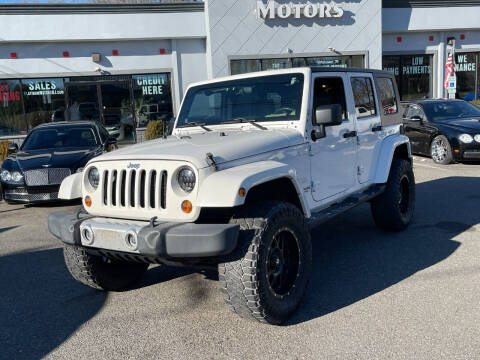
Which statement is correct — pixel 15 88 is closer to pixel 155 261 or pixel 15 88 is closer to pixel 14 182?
pixel 14 182

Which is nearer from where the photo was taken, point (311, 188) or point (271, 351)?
point (271, 351)

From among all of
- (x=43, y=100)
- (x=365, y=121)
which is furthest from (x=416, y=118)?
(x=43, y=100)

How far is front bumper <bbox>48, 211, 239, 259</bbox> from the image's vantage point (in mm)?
2934

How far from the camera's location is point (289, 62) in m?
17.4

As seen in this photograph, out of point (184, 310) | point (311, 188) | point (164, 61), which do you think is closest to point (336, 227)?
point (311, 188)

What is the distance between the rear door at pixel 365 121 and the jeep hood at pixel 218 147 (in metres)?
1.27

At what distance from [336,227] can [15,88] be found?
14344 mm

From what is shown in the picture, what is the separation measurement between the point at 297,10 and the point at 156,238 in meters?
15.5

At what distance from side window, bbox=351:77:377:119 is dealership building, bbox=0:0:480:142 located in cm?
1180

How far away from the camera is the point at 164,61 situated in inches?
679

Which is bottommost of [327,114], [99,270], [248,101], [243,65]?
[99,270]

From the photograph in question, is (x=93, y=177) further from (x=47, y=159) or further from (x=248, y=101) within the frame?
(x=47, y=159)

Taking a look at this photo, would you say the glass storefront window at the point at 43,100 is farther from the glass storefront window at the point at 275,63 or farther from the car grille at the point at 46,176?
the car grille at the point at 46,176

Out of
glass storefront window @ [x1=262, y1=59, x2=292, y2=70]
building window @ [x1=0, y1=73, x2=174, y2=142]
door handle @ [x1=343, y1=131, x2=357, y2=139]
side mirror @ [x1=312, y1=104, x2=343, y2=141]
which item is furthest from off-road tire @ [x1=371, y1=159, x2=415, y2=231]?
building window @ [x1=0, y1=73, x2=174, y2=142]
